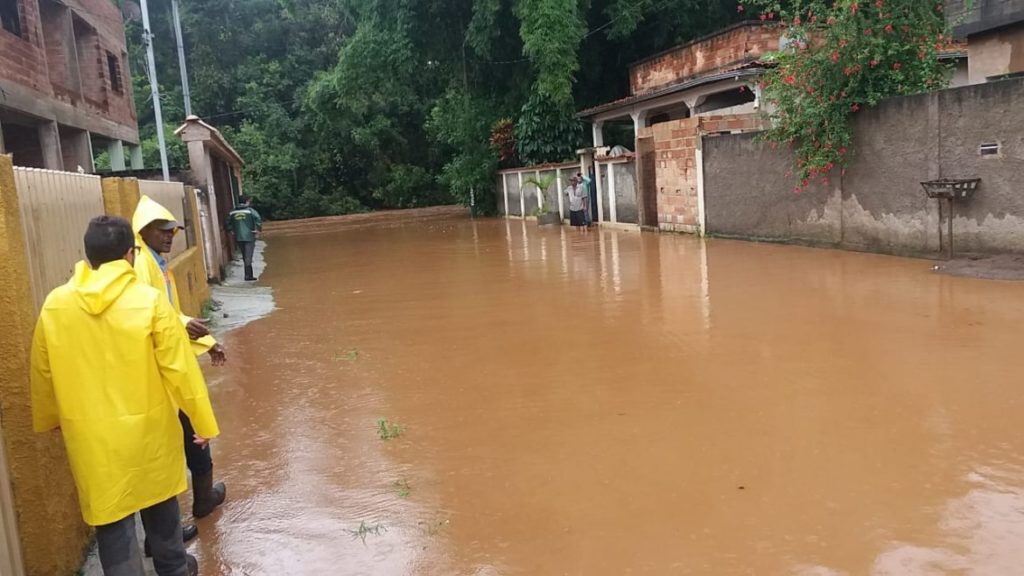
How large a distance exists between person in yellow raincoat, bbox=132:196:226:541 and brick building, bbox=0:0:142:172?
1062cm

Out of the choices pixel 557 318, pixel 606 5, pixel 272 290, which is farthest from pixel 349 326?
pixel 606 5

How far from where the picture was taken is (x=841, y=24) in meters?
11.5

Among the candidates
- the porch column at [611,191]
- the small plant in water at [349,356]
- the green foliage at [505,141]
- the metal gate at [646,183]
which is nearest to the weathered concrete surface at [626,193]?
the porch column at [611,191]

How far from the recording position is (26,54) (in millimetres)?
14523

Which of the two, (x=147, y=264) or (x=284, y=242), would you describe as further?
(x=284, y=242)

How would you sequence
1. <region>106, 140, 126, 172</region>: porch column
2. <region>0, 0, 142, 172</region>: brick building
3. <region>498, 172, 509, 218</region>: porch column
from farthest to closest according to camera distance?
<region>498, 172, 509, 218</region>: porch column
<region>106, 140, 126, 172</region>: porch column
<region>0, 0, 142, 172</region>: brick building

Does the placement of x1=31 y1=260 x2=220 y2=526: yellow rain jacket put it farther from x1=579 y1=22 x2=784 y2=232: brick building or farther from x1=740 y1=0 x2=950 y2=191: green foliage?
x1=579 y1=22 x2=784 y2=232: brick building

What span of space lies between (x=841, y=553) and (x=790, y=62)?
10356 millimetres

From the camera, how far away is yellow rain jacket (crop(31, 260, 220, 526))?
3.01m

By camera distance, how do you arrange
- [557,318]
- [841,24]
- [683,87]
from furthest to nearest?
[683,87] < [841,24] < [557,318]

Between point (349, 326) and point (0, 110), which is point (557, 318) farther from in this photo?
point (0, 110)

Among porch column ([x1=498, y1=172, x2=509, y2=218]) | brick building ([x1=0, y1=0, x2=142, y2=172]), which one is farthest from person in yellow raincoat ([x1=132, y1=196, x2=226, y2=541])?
porch column ([x1=498, y1=172, x2=509, y2=218])

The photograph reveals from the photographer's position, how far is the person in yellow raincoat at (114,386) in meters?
3.01

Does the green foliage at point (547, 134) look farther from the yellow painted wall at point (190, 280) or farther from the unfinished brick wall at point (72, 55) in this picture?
the yellow painted wall at point (190, 280)
